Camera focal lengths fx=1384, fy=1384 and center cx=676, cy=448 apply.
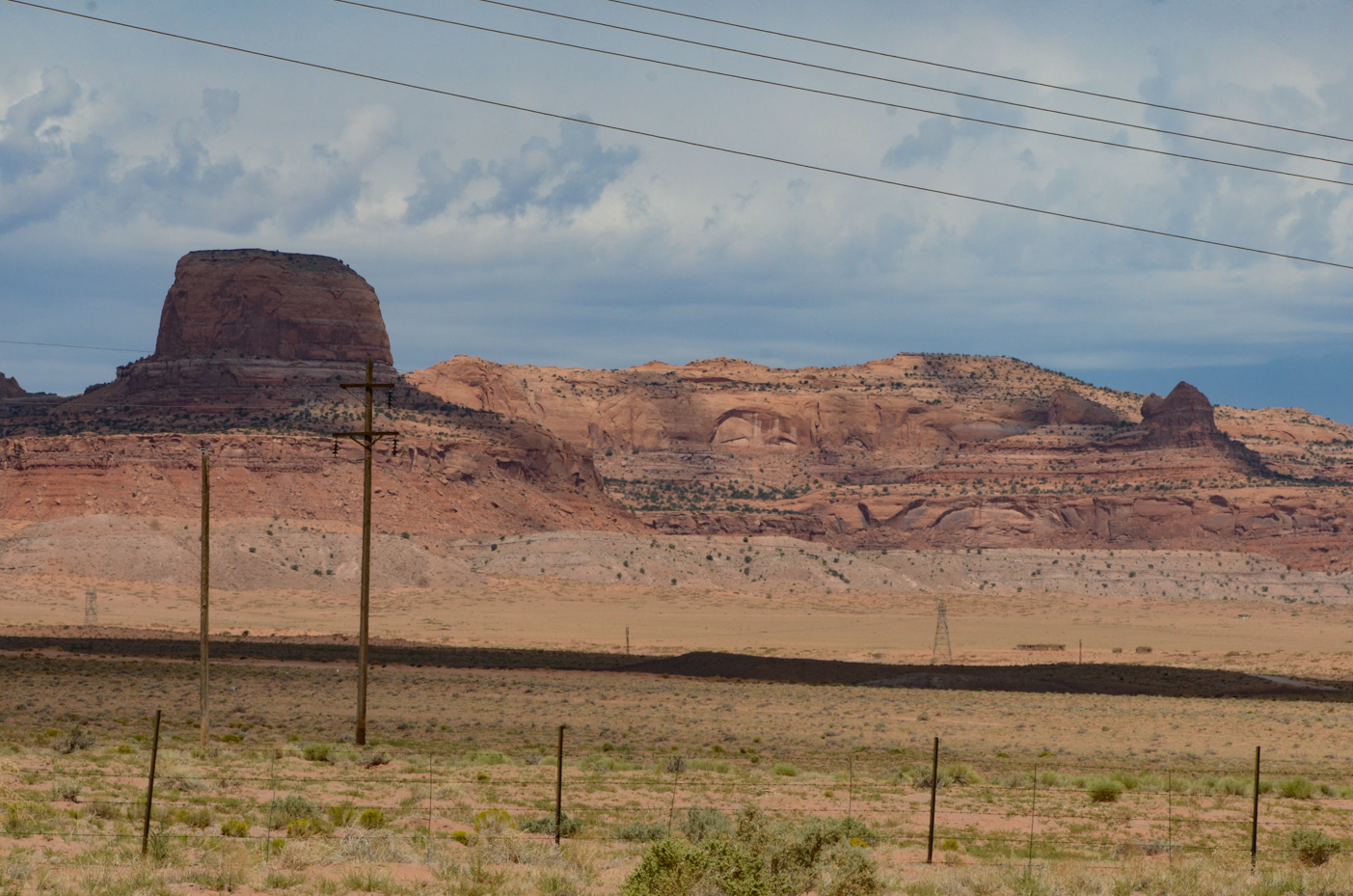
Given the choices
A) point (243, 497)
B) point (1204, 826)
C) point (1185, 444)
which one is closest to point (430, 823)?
point (1204, 826)

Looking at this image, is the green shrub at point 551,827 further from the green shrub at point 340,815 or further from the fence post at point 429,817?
the green shrub at point 340,815

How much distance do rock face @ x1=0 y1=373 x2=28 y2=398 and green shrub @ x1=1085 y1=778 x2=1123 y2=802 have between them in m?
126

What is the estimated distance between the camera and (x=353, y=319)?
131 meters

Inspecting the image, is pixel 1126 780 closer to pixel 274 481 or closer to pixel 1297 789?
pixel 1297 789

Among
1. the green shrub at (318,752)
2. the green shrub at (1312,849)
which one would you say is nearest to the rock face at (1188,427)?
the green shrub at (318,752)

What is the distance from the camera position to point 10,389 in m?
132

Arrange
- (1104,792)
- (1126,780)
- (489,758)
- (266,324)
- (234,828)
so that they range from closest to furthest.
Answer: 1. (234,828)
2. (1104,792)
3. (1126,780)
4. (489,758)
5. (266,324)

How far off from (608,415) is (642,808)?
154927 mm

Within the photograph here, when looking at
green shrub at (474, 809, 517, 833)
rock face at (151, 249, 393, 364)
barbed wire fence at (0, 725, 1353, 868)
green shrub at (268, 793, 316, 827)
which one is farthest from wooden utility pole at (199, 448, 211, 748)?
rock face at (151, 249, 393, 364)

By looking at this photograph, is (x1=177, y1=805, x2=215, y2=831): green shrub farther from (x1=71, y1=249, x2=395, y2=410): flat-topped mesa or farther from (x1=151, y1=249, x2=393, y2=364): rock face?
(x1=151, y1=249, x2=393, y2=364): rock face

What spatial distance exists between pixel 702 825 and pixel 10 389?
431ft

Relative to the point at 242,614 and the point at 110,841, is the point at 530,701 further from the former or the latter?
the point at 242,614

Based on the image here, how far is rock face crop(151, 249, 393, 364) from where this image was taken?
12656cm

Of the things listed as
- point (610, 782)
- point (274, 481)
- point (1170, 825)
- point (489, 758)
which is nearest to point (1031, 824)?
point (1170, 825)
